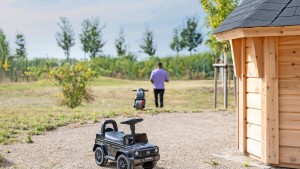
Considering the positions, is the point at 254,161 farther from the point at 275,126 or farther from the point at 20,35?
the point at 20,35

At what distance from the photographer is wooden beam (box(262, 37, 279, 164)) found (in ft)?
23.0

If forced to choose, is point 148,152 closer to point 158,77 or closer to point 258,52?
point 258,52

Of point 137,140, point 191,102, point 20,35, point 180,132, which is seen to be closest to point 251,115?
point 137,140

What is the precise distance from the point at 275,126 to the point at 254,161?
92 cm

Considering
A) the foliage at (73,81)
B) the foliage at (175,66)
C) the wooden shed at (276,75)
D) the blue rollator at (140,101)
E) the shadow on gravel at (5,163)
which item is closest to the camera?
the wooden shed at (276,75)

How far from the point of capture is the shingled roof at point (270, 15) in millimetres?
6672

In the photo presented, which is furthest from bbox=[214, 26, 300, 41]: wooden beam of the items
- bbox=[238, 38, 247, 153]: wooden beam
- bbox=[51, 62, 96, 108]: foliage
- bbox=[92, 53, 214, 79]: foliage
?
bbox=[92, 53, 214, 79]: foliage

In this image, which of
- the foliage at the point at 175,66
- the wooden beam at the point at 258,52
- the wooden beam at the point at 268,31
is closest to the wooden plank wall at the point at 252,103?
the wooden beam at the point at 258,52

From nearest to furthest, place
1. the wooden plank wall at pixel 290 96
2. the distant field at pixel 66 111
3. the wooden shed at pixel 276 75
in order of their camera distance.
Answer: the wooden shed at pixel 276 75
the wooden plank wall at pixel 290 96
the distant field at pixel 66 111

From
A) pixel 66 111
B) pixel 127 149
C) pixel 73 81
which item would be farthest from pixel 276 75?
pixel 73 81

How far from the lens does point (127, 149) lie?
665cm

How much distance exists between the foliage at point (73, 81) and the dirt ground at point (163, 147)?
6.03 metres

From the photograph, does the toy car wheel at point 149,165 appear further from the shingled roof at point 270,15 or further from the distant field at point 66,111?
the distant field at point 66,111

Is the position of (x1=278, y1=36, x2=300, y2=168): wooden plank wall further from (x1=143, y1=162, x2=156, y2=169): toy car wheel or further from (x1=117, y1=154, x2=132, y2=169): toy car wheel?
(x1=117, y1=154, x2=132, y2=169): toy car wheel
